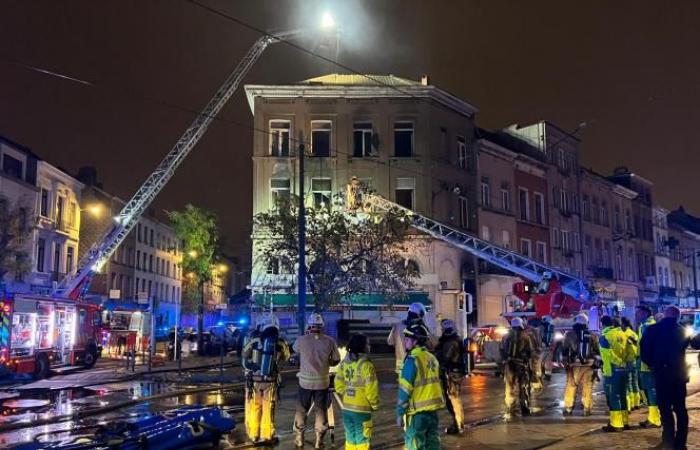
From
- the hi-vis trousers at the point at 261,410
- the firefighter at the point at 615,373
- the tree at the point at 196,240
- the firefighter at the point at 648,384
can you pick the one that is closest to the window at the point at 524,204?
the tree at the point at 196,240

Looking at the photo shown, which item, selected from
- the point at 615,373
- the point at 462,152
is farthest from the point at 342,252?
the point at 615,373

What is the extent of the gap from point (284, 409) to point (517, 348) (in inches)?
195

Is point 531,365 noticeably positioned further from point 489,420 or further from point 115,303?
point 115,303

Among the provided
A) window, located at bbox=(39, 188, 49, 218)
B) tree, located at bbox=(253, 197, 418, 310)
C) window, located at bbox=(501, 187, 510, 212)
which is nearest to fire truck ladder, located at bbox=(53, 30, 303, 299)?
tree, located at bbox=(253, 197, 418, 310)

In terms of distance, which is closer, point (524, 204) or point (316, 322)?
point (316, 322)

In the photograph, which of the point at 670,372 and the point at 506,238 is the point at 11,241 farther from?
the point at 670,372

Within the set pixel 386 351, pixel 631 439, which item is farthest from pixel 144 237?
pixel 631 439

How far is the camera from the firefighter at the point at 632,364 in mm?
10758

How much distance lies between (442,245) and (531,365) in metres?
24.1

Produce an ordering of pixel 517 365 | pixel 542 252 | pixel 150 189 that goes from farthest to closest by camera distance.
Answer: pixel 542 252 → pixel 150 189 → pixel 517 365

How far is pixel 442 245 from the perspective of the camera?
3694cm

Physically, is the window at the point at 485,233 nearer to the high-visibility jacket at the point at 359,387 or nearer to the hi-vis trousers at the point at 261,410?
the hi-vis trousers at the point at 261,410

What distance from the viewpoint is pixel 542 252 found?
4447cm

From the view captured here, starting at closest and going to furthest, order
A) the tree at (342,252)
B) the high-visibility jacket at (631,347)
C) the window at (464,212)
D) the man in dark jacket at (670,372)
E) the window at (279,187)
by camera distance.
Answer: the man in dark jacket at (670,372) → the high-visibility jacket at (631,347) → the tree at (342,252) → the window at (279,187) → the window at (464,212)
